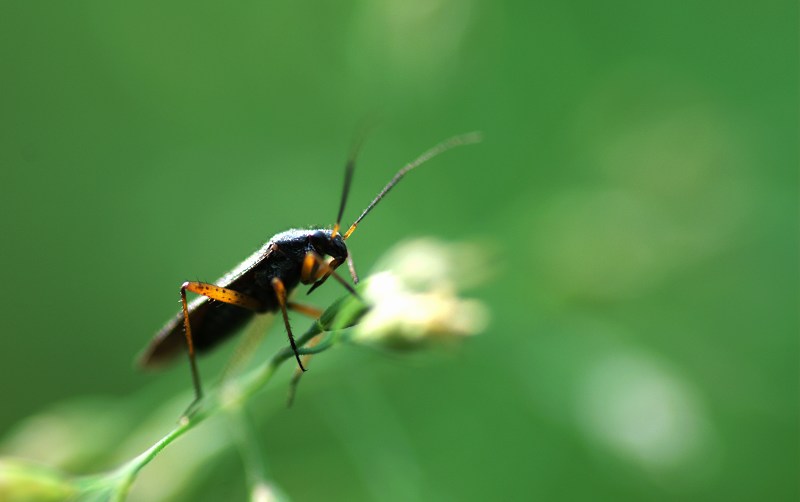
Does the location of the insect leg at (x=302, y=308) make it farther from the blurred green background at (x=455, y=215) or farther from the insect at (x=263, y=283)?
the blurred green background at (x=455, y=215)

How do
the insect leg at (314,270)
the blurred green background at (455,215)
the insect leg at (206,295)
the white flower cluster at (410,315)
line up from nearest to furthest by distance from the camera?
the white flower cluster at (410,315) → the insect leg at (206,295) → the insect leg at (314,270) → the blurred green background at (455,215)

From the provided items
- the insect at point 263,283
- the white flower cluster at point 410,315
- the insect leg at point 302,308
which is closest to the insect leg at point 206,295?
the insect at point 263,283

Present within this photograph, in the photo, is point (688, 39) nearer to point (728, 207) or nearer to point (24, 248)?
point (728, 207)

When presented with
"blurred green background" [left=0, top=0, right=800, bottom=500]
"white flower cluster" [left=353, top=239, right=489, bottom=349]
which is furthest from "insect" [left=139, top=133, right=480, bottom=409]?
"white flower cluster" [left=353, top=239, right=489, bottom=349]

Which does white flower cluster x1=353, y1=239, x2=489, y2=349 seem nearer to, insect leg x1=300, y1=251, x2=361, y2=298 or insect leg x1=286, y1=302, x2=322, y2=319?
insect leg x1=300, y1=251, x2=361, y2=298

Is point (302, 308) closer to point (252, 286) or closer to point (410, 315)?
point (252, 286)

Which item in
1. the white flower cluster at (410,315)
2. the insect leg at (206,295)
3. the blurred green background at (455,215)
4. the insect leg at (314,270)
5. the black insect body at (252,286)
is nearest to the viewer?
the white flower cluster at (410,315)

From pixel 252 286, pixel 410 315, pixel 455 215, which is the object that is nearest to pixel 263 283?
pixel 252 286

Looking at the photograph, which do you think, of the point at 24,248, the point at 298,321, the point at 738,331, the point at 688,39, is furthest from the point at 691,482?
the point at 24,248
